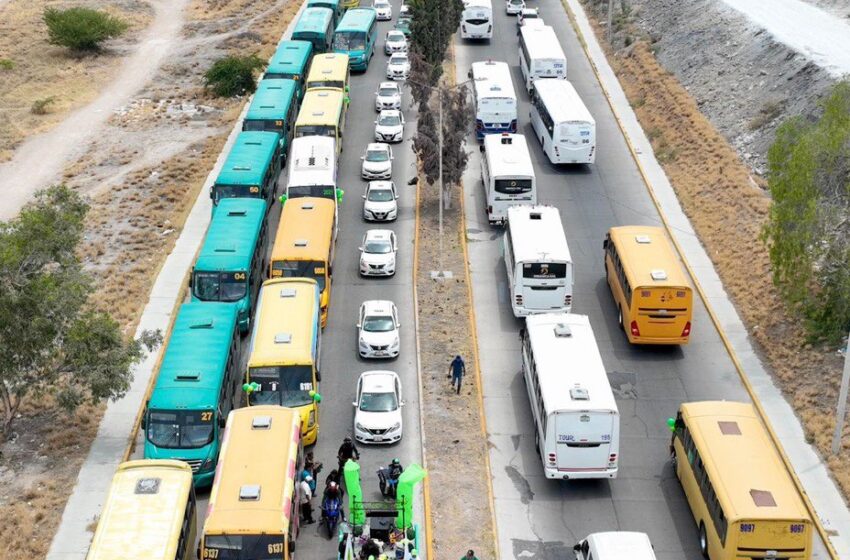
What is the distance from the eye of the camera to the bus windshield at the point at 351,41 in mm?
74625

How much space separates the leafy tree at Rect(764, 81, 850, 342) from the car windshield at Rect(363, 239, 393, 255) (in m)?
15.4

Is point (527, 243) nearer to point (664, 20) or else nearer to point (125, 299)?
point (125, 299)

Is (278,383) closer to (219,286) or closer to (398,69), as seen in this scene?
(219,286)

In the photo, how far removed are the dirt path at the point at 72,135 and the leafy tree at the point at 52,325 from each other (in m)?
22.1

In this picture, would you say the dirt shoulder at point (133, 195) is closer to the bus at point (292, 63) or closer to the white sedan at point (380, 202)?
the bus at point (292, 63)

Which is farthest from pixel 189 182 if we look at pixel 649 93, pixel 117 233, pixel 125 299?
pixel 649 93

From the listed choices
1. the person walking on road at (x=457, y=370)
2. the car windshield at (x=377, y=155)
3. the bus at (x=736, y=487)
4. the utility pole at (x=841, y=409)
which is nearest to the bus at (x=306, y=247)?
the person walking on road at (x=457, y=370)

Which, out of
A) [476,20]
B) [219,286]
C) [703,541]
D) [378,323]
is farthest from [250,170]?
[476,20]

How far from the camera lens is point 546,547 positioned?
32906mm

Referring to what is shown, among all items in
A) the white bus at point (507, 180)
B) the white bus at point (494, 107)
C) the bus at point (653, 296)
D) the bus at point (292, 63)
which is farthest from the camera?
the bus at point (292, 63)

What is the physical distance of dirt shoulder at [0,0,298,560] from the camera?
35.2m

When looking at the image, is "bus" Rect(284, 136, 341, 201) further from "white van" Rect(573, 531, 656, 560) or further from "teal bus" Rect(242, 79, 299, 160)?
"white van" Rect(573, 531, 656, 560)

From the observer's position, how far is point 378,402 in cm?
3797

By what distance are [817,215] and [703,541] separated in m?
13.6
